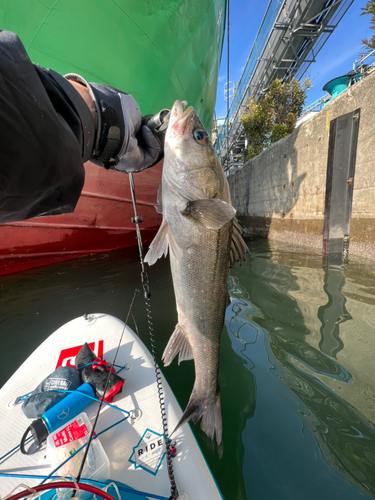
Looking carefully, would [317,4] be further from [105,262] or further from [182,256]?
[182,256]

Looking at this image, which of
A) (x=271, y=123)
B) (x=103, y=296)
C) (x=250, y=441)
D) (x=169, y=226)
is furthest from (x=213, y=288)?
(x=271, y=123)

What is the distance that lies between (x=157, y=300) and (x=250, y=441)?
9.78ft

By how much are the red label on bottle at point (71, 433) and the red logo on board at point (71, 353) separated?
3.00 feet

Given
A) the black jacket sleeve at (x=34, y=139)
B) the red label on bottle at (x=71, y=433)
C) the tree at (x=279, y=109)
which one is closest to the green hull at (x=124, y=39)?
the black jacket sleeve at (x=34, y=139)

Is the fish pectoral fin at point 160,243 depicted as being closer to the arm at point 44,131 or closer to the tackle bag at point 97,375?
the arm at point 44,131

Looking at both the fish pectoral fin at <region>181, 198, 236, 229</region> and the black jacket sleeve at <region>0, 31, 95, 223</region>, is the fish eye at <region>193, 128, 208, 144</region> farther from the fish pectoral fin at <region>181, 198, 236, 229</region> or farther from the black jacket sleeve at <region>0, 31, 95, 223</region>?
the black jacket sleeve at <region>0, 31, 95, 223</region>

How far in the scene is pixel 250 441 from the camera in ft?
6.37

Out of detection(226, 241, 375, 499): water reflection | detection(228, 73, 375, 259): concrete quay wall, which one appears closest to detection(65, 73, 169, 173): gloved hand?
detection(226, 241, 375, 499): water reflection

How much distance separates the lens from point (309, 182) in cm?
724

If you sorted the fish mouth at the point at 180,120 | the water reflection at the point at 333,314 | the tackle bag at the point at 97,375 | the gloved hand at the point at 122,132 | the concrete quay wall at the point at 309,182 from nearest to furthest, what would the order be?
the gloved hand at the point at 122,132, the fish mouth at the point at 180,120, the tackle bag at the point at 97,375, the water reflection at the point at 333,314, the concrete quay wall at the point at 309,182

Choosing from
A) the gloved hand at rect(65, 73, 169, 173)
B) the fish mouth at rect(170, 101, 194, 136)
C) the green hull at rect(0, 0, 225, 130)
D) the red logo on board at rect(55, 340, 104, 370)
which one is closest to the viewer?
the gloved hand at rect(65, 73, 169, 173)

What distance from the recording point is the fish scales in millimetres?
1692

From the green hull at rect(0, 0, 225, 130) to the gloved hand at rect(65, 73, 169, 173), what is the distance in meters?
3.91

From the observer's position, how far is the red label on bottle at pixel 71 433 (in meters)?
1.53
